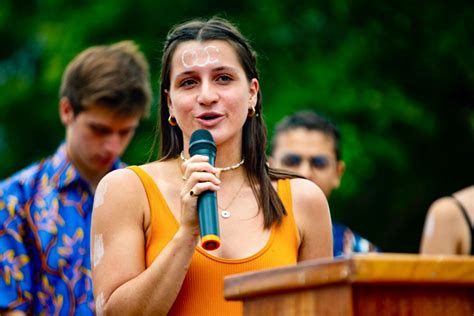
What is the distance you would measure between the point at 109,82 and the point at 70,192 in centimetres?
71

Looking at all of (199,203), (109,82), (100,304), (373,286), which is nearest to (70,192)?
(109,82)

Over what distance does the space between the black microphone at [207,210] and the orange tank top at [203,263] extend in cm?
30

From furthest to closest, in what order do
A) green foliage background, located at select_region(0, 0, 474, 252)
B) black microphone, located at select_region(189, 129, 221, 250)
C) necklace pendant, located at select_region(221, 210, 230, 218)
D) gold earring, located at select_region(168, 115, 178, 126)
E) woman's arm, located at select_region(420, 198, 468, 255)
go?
green foliage background, located at select_region(0, 0, 474, 252) < woman's arm, located at select_region(420, 198, 468, 255) < gold earring, located at select_region(168, 115, 178, 126) < necklace pendant, located at select_region(221, 210, 230, 218) < black microphone, located at select_region(189, 129, 221, 250)

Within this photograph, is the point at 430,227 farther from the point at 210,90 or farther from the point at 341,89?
the point at 341,89

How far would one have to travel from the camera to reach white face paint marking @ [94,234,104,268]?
11.9ft

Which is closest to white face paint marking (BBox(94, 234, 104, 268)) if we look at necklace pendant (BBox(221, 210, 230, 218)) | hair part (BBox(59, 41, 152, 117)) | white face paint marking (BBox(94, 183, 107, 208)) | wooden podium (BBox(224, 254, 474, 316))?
white face paint marking (BBox(94, 183, 107, 208))

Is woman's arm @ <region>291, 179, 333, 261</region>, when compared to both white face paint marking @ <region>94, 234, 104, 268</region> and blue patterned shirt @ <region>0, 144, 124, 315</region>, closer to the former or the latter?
white face paint marking @ <region>94, 234, 104, 268</region>

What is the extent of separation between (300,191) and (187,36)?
0.73 metres

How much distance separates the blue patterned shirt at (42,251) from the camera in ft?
17.3

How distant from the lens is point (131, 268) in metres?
3.54

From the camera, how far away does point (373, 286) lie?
2.53m

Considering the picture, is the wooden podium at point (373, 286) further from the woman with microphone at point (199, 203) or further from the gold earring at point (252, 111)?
the gold earring at point (252, 111)

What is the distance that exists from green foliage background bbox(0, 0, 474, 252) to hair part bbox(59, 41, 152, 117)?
11.4 feet

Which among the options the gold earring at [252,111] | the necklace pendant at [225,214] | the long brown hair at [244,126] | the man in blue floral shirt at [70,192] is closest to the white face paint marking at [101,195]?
the long brown hair at [244,126]
